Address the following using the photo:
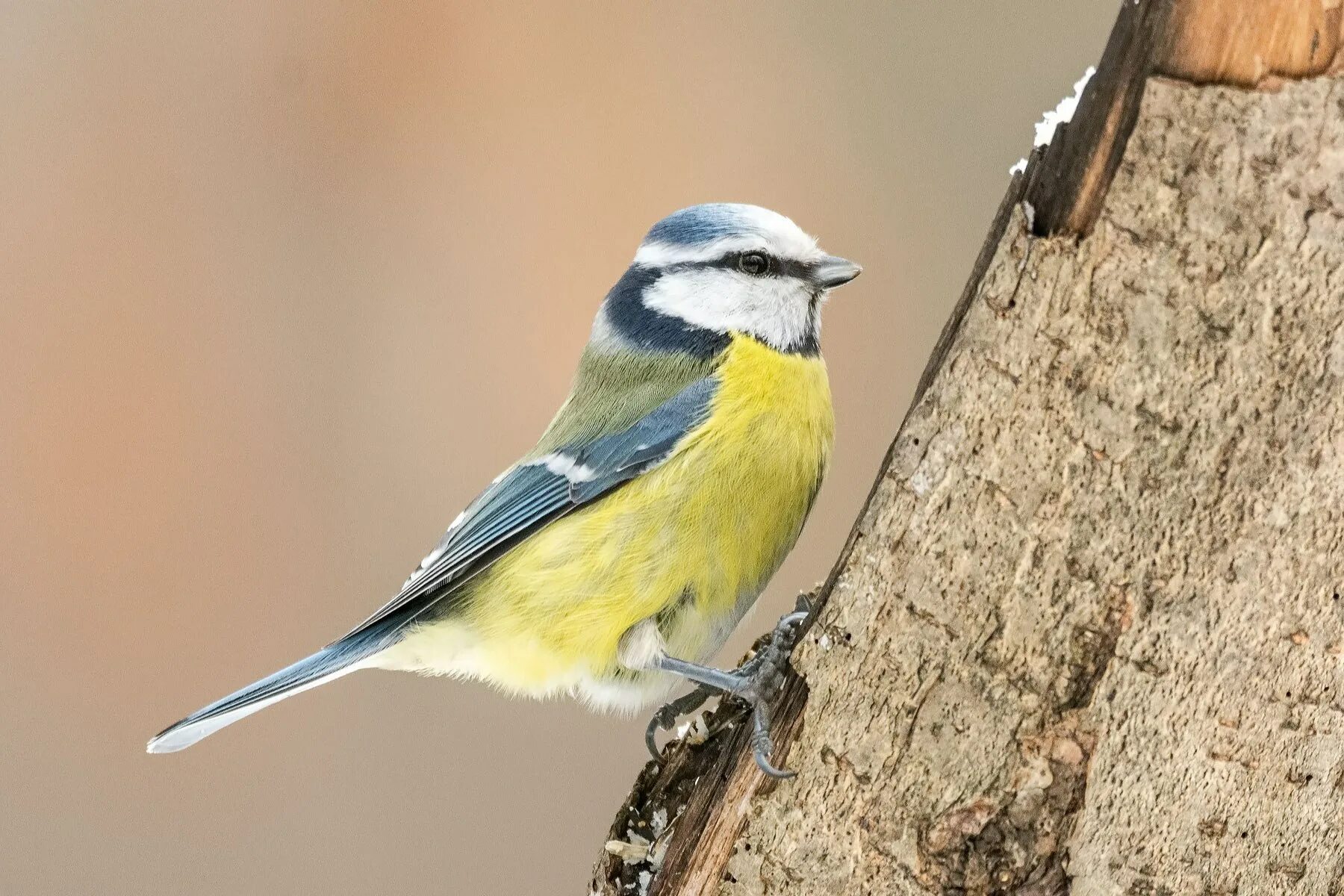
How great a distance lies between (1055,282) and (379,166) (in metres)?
2.72

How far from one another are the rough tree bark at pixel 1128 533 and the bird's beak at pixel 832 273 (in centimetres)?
74

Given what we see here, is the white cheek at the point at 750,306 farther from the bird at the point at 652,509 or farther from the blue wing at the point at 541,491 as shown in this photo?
the blue wing at the point at 541,491

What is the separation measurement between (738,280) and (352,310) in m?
1.78

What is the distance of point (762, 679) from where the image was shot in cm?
156

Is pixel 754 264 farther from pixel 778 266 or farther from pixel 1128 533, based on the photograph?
pixel 1128 533

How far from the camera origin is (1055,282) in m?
1.22

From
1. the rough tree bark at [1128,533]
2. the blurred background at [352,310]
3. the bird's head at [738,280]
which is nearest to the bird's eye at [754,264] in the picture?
the bird's head at [738,280]

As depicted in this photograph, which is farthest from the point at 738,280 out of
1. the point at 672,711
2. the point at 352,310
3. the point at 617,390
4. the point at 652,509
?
the point at 352,310

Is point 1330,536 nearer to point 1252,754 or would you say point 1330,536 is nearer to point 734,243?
point 1252,754

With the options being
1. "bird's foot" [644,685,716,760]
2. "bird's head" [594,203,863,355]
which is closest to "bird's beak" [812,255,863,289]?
"bird's head" [594,203,863,355]

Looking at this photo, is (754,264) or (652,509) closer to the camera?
(652,509)

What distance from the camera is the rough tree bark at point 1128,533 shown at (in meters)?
1.13

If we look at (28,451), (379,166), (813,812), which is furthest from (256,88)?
(813,812)

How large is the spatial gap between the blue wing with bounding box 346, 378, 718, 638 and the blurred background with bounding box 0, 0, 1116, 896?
4.15 ft
